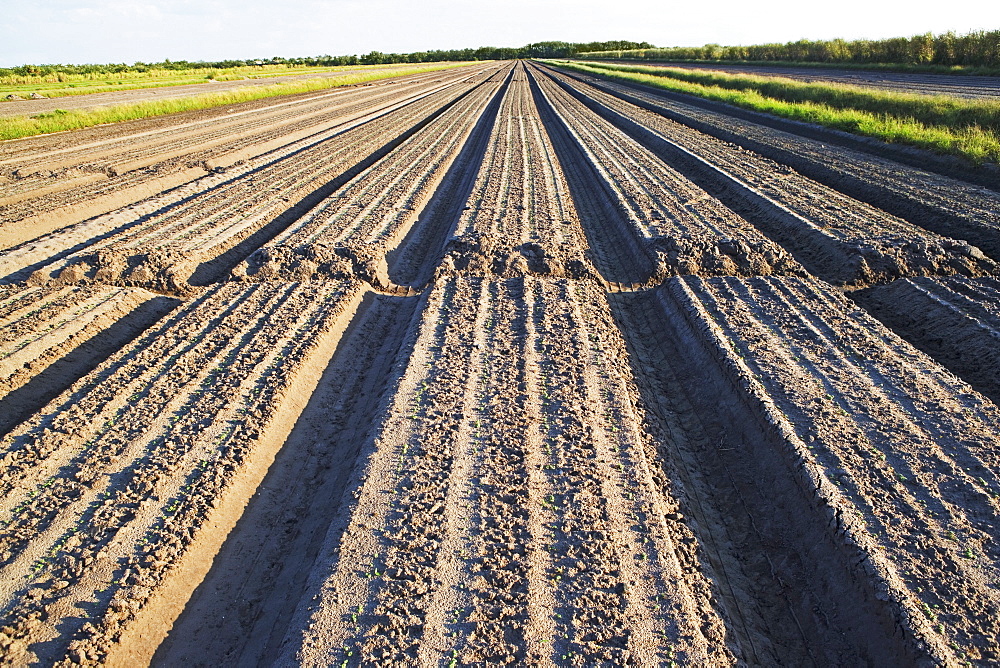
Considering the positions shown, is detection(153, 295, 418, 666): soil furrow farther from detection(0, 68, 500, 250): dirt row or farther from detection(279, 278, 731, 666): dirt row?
detection(0, 68, 500, 250): dirt row

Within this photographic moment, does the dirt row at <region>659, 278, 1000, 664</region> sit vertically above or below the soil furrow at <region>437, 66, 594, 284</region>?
below

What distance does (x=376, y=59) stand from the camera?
3386 inches

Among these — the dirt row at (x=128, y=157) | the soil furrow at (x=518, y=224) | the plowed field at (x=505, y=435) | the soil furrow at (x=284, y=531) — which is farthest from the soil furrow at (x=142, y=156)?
the soil furrow at (x=284, y=531)

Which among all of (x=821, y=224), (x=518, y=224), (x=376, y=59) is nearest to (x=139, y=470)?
(x=518, y=224)

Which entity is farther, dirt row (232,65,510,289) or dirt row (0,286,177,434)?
dirt row (232,65,510,289)

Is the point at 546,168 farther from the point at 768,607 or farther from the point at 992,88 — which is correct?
the point at 992,88

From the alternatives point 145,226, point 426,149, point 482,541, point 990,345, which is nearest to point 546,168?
point 426,149

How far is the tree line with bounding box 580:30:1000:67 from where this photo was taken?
26375 mm

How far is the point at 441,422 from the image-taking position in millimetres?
4258

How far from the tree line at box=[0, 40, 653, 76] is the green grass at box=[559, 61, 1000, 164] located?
206 feet

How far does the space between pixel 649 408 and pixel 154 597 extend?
3.86 metres

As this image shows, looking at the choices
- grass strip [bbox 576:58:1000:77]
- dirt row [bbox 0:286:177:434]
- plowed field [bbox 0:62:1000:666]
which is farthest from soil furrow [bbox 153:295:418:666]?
grass strip [bbox 576:58:1000:77]

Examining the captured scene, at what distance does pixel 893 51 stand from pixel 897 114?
24099 mm

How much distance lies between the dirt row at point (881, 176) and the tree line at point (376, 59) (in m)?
63.3
